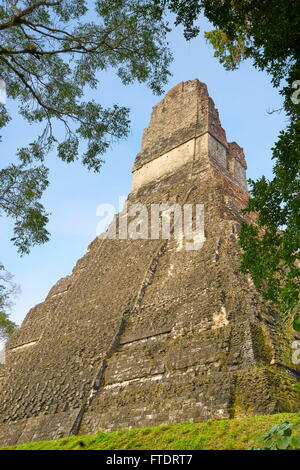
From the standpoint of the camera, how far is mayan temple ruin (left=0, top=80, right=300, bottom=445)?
277 inches

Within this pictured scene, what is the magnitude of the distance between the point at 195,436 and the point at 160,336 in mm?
3289

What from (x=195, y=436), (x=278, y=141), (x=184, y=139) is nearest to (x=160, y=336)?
(x=195, y=436)

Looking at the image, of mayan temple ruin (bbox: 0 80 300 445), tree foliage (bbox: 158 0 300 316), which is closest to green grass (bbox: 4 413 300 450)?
mayan temple ruin (bbox: 0 80 300 445)

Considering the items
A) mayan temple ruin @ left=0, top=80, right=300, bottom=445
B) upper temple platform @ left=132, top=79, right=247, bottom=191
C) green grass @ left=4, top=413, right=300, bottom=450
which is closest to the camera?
green grass @ left=4, top=413, right=300, bottom=450

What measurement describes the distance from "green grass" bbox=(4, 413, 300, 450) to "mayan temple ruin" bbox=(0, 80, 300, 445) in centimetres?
52

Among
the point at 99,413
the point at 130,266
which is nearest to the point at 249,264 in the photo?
the point at 99,413

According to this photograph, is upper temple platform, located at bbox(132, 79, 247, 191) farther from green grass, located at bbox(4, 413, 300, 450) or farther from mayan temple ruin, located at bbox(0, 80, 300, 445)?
green grass, located at bbox(4, 413, 300, 450)

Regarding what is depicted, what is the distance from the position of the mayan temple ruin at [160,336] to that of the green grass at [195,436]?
1.71ft

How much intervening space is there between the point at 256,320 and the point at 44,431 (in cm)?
537

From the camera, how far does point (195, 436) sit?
5.68 metres

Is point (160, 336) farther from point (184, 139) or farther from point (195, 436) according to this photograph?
point (184, 139)

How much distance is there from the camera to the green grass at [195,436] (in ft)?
17.1

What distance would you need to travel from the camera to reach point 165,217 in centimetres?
1365

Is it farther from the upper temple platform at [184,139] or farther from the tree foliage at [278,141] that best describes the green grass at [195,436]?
the upper temple platform at [184,139]
